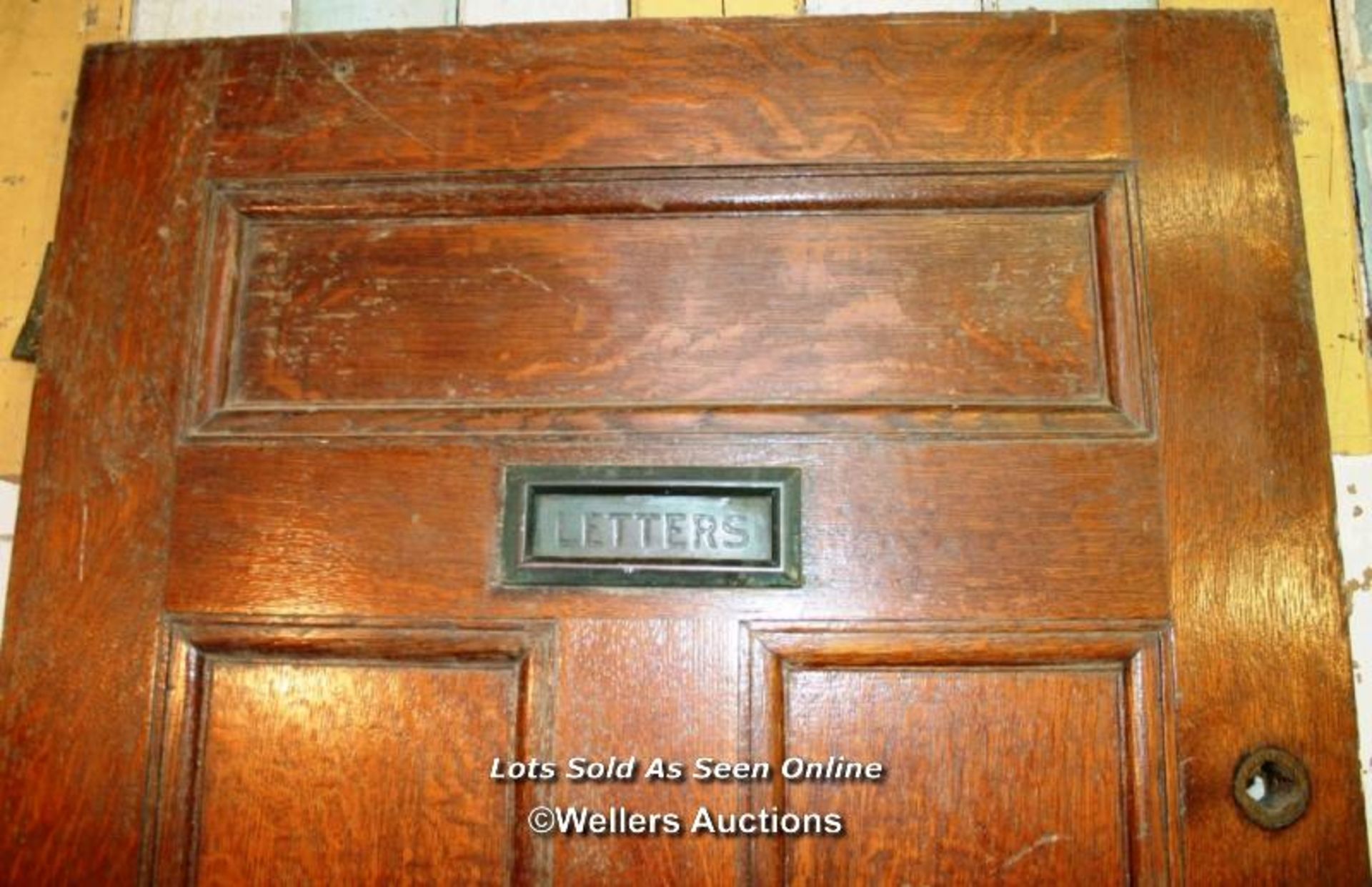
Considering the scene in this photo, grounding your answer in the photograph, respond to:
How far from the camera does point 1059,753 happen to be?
2.19ft

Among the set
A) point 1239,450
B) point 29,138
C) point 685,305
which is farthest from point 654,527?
point 29,138

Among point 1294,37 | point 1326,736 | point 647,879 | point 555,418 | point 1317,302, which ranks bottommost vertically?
point 647,879

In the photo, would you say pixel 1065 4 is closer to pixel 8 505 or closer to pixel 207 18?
pixel 207 18

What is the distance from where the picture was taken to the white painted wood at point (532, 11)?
88 cm

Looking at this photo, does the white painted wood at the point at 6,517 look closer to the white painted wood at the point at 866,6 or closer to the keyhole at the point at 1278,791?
the white painted wood at the point at 866,6

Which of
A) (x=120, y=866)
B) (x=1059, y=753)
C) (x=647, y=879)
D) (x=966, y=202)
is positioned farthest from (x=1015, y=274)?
(x=120, y=866)

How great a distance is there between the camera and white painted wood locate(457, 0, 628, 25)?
2.88 feet

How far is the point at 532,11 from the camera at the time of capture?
888 millimetres

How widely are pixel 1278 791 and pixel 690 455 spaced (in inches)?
20.2

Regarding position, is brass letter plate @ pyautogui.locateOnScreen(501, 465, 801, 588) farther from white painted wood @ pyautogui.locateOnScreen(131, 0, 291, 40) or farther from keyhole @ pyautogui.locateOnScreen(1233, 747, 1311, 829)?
white painted wood @ pyautogui.locateOnScreen(131, 0, 291, 40)

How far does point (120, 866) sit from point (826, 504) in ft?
2.03

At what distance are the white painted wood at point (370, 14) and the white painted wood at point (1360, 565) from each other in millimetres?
936

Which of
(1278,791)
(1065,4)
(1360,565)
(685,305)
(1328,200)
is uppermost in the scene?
(1065,4)

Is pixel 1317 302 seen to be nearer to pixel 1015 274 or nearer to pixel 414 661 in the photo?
pixel 1015 274
